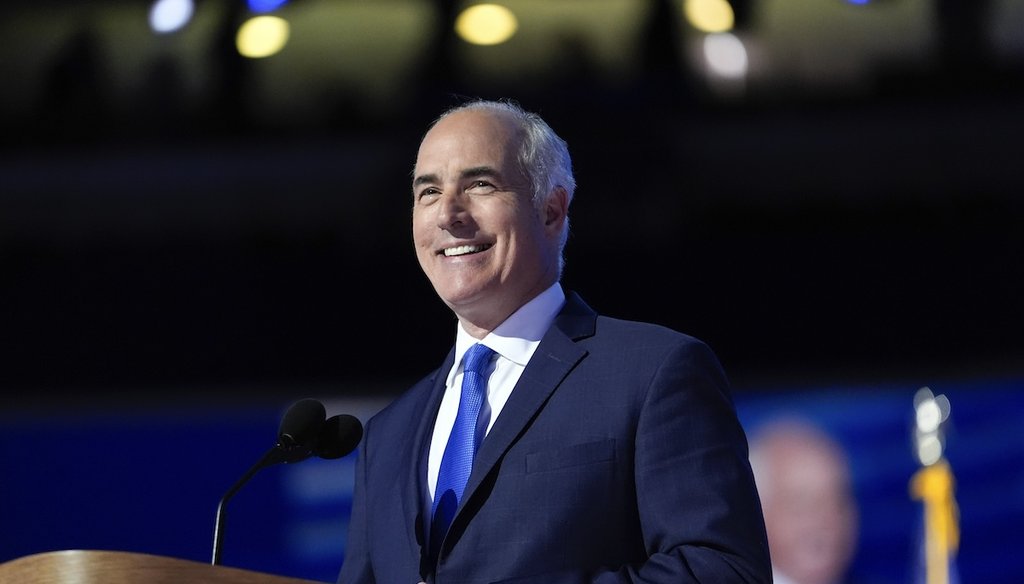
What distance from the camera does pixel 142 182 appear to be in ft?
19.2

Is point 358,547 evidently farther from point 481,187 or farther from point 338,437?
point 481,187

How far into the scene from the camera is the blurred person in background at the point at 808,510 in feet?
13.4

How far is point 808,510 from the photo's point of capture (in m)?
4.12

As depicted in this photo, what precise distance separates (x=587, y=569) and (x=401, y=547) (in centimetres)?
29

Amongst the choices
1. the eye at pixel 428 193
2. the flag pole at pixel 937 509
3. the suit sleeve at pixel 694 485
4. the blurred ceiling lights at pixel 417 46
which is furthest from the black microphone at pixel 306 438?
the blurred ceiling lights at pixel 417 46

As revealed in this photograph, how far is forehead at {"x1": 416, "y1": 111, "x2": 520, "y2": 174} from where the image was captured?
6.45 feet

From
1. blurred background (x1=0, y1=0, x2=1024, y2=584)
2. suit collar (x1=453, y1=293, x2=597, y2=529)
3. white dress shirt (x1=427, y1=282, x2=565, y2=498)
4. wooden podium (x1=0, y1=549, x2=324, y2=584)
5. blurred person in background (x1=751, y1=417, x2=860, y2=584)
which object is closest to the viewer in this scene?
wooden podium (x1=0, y1=549, x2=324, y2=584)

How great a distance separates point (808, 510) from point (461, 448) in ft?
8.35

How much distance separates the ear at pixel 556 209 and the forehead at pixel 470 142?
0.36ft

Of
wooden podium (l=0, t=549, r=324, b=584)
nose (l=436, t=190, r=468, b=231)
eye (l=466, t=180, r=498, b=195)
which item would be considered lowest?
wooden podium (l=0, t=549, r=324, b=584)

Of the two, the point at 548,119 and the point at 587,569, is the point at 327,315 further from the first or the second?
the point at 587,569

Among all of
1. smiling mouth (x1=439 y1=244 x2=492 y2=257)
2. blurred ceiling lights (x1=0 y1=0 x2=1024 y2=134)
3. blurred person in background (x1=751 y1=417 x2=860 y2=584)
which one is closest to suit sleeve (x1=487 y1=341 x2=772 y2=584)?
smiling mouth (x1=439 y1=244 x2=492 y2=257)

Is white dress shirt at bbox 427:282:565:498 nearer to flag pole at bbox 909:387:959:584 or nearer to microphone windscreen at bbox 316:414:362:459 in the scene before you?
microphone windscreen at bbox 316:414:362:459

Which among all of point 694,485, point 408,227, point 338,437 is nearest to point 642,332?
point 694,485
